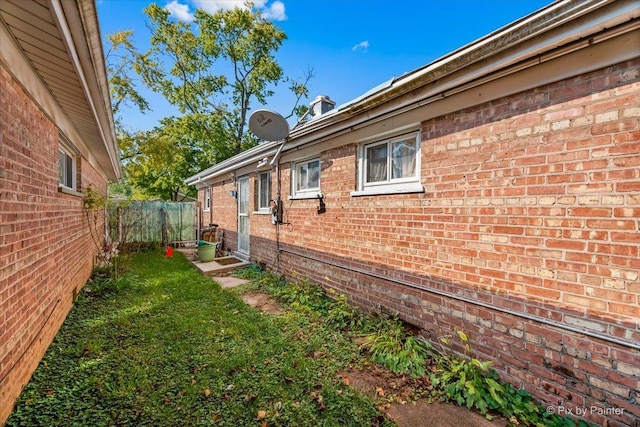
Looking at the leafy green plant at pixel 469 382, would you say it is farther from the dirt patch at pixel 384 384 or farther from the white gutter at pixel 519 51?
the white gutter at pixel 519 51

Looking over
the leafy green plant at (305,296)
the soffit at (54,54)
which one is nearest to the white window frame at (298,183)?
the leafy green plant at (305,296)

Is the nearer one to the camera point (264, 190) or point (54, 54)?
point (54, 54)

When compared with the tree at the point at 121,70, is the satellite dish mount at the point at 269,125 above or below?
below

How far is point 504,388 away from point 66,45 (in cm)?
498

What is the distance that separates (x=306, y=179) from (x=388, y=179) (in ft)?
7.80

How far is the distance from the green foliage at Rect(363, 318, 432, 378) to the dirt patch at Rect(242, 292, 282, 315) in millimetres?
1877

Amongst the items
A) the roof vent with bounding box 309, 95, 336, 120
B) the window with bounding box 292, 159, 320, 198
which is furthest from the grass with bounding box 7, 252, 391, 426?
Answer: the roof vent with bounding box 309, 95, 336, 120

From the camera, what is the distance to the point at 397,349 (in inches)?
135

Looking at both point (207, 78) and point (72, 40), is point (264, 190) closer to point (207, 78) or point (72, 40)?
point (72, 40)

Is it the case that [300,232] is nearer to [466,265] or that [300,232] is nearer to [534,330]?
[466,265]

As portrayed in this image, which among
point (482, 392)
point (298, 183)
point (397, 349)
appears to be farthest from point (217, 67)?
point (482, 392)

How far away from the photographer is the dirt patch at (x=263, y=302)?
4.99m

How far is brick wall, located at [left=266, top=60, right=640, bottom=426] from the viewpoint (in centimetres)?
213

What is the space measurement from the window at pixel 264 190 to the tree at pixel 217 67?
1466 centimetres
